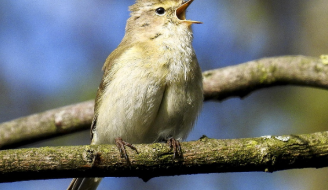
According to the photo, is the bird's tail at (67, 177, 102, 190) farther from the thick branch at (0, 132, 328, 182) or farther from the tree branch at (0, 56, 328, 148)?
the thick branch at (0, 132, 328, 182)

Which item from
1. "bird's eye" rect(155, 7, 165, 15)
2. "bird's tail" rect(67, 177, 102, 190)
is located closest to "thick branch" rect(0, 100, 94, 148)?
"bird's tail" rect(67, 177, 102, 190)

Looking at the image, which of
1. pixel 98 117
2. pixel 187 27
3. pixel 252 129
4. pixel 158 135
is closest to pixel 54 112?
pixel 98 117

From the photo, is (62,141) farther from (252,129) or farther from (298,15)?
(298,15)

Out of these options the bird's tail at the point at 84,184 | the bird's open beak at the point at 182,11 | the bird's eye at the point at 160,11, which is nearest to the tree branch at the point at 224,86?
the bird's tail at the point at 84,184

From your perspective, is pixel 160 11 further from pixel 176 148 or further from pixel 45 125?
pixel 176 148

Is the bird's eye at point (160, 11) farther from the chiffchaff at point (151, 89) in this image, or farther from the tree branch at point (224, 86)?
the tree branch at point (224, 86)
